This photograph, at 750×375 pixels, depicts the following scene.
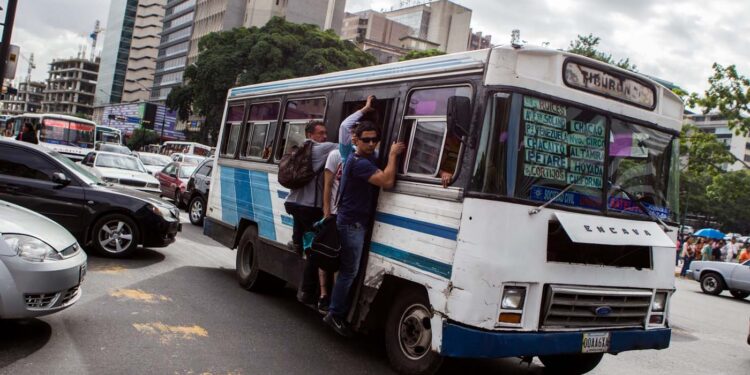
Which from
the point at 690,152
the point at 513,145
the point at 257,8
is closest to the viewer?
the point at 513,145

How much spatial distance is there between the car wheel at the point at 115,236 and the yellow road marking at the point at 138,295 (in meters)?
2.23

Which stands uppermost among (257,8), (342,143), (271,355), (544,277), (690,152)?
(257,8)

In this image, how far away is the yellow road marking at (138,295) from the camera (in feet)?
23.1

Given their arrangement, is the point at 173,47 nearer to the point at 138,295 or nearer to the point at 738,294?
the point at 738,294

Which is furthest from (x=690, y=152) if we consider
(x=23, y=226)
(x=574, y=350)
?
(x=23, y=226)

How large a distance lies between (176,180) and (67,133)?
12244mm

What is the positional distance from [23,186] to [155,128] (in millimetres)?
99038

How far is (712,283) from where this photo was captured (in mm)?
19391

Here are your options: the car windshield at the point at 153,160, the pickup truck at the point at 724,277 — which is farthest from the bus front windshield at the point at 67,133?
the pickup truck at the point at 724,277

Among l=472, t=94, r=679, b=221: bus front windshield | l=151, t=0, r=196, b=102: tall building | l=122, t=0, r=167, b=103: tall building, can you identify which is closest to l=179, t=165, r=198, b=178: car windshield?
l=472, t=94, r=679, b=221: bus front windshield

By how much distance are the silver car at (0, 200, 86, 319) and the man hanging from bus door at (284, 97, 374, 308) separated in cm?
206

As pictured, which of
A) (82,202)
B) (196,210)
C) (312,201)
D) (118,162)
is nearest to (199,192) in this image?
(196,210)

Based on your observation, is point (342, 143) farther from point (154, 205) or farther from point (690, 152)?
point (690, 152)

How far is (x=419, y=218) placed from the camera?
5.18 metres
